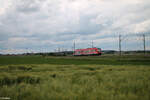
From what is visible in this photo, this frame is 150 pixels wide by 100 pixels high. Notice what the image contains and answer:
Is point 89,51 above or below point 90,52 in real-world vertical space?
above

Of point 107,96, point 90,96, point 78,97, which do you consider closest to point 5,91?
point 78,97

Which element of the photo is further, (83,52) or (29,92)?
(83,52)

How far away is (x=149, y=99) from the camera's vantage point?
5.68 m

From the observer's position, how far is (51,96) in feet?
20.3

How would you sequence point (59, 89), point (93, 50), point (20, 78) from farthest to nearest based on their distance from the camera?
point (93, 50), point (20, 78), point (59, 89)

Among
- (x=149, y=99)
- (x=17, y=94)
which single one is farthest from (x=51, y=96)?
(x=149, y=99)

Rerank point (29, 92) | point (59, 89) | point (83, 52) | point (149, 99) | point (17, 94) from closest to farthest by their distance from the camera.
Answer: point (149, 99) → point (17, 94) → point (29, 92) → point (59, 89) → point (83, 52)

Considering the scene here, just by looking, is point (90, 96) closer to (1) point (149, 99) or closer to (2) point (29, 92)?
(1) point (149, 99)

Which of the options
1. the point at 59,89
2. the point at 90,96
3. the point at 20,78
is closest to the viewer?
the point at 90,96

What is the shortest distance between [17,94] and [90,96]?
364cm

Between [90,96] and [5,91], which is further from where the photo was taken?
[5,91]

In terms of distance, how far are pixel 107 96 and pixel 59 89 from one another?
2749 millimetres

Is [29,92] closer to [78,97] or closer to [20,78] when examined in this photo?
[78,97]

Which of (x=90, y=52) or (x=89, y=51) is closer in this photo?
(x=90, y=52)
